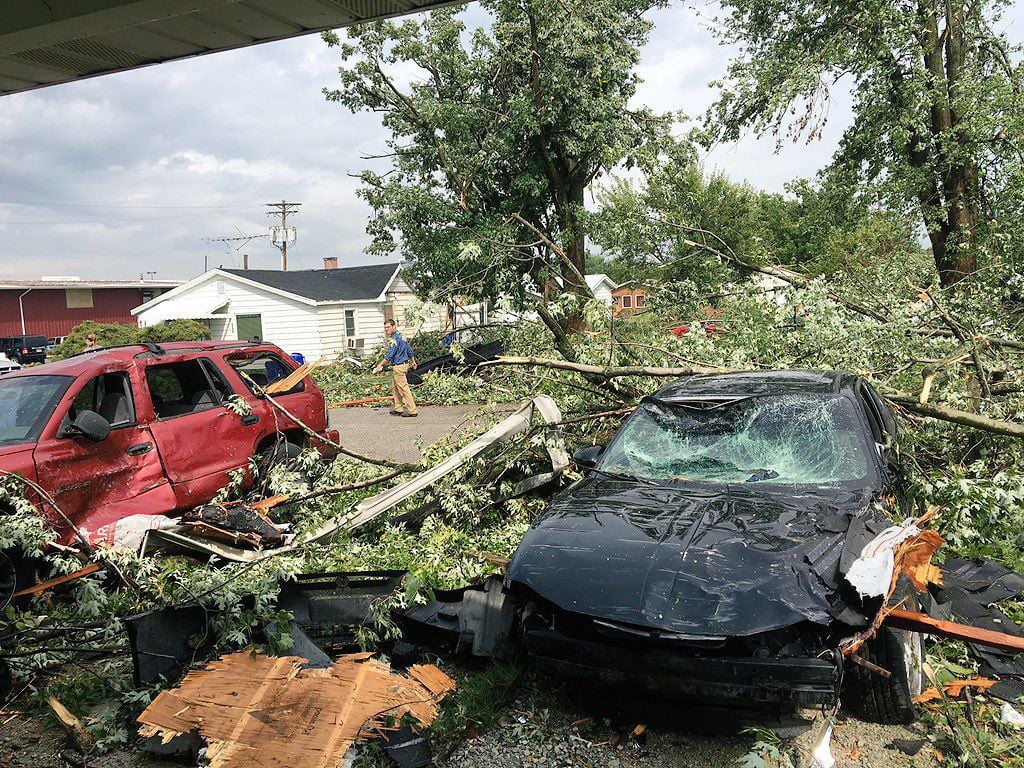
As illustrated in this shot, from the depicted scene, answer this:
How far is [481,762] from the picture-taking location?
12.0ft

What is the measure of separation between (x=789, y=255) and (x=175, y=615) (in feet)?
129

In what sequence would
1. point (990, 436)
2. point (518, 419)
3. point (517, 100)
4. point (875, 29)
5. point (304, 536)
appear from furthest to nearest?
point (517, 100), point (875, 29), point (518, 419), point (990, 436), point (304, 536)

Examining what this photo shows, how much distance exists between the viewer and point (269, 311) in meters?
28.9

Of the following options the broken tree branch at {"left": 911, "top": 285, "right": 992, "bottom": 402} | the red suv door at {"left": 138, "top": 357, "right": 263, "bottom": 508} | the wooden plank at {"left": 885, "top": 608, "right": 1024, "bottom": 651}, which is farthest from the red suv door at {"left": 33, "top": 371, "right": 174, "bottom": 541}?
the broken tree branch at {"left": 911, "top": 285, "right": 992, "bottom": 402}

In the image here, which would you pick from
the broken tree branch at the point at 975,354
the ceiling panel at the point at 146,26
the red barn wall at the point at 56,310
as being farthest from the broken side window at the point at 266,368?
the red barn wall at the point at 56,310

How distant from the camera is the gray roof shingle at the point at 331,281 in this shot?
95.8 feet

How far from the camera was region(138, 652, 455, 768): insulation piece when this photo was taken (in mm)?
3252

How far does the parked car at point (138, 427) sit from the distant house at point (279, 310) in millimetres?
20112

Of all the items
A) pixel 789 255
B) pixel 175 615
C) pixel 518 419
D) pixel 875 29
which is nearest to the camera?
pixel 175 615

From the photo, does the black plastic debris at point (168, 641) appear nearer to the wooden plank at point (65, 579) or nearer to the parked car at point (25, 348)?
the wooden plank at point (65, 579)

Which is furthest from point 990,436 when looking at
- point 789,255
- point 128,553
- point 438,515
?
point 789,255

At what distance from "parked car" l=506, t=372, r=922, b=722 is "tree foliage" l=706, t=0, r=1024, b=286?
9.79 m

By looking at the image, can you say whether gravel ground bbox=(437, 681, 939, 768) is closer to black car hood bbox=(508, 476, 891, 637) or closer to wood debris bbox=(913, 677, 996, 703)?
wood debris bbox=(913, 677, 996, 703)

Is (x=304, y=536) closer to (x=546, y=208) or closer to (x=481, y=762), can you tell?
(x=481, y=762)
